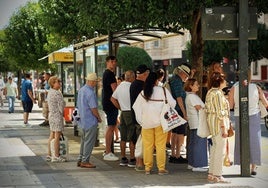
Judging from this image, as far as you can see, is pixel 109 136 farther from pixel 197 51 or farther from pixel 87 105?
pixel 197 51

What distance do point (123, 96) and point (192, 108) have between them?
4.64 feet

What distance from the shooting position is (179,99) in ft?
34.7

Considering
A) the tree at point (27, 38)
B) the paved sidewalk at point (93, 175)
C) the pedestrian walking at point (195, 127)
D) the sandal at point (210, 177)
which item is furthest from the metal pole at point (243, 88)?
the tree at point (27, 38)

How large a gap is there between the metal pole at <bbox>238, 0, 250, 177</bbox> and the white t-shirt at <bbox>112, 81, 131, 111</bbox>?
237 cm

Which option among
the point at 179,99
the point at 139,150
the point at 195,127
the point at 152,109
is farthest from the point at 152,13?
the point at 139,150

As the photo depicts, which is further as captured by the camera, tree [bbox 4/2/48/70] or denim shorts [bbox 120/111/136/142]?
tree [bbox 4/2/48/70]

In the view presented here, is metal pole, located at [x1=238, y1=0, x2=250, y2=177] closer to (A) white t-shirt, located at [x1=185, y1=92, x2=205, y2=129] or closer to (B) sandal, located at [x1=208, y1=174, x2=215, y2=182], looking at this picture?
(B) sandal, located at [x1=208, y1=174, x2=215, y2=182]

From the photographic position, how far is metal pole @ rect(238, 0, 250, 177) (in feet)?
29.9

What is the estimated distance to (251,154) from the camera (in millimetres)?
9445

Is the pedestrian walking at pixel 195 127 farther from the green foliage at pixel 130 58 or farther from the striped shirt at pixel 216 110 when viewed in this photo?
the green foliage at pixel 130 58

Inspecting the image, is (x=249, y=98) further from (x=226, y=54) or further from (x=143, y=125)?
(x=226, y=54)

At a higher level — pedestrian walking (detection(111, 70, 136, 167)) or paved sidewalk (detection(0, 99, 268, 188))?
pedestrian walking (detection(111, 70, 136, 167))

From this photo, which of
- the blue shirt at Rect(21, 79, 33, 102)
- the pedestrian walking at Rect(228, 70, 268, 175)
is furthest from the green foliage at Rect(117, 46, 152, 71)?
the pedestrian walking at Rect(228, 70, 268, 175)

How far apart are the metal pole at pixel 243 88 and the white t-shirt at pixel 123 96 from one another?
7.76 feet
